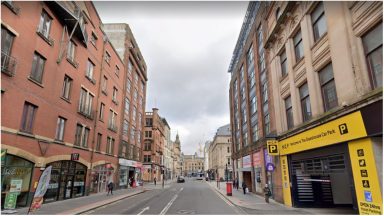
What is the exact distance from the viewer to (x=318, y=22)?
13.2 m

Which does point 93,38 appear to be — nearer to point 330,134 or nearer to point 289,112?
point 289,112

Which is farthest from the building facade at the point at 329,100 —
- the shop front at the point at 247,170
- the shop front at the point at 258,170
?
the shop front at the point at 247,170

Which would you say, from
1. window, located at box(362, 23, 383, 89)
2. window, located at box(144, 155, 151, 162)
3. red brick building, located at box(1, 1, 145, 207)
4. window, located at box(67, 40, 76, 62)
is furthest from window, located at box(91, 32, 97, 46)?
window, located at box(144, 155, 151, 162)

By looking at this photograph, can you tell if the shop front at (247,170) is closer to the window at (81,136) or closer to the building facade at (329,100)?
the building facade at (329,100)

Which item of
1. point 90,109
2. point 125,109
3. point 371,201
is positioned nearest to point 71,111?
point 90,109

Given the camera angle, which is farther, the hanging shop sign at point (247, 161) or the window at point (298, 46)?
the hanging shop sign at point (247, 161)

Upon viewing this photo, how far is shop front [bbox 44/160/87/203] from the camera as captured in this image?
18.8 m

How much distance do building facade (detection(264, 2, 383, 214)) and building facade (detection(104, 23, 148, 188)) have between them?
2449 centimetres

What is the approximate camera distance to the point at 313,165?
13578 mm

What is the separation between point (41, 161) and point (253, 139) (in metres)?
20.2

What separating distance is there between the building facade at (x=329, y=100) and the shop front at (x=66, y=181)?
55.0 ft

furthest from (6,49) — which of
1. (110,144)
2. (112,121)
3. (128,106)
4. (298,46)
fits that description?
(128,106)

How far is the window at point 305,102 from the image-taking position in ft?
47.2

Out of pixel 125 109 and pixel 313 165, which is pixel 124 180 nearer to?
pixel 125 109
